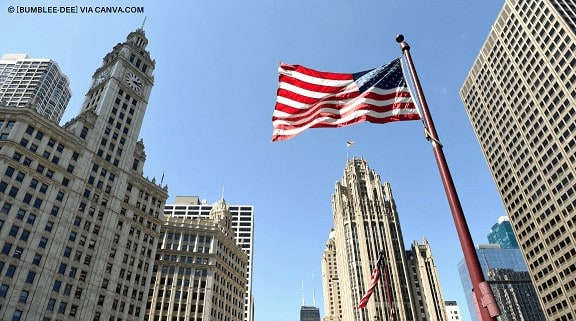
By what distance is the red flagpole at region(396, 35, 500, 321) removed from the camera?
10417 millimetres

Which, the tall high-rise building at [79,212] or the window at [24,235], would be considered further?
the window at [24,235]

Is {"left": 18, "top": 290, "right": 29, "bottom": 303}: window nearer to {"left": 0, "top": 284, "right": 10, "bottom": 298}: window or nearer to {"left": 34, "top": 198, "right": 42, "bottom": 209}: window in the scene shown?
{"left": 0, "top": 284, "right": 10, "bottom": 298}: window

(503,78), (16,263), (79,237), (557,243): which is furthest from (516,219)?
(16,263)

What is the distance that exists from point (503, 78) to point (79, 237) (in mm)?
145125

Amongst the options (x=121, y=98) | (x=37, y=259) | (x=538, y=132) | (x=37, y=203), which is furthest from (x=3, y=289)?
(x=538, y=132)

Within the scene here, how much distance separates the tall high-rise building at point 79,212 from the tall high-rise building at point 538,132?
11319 cm

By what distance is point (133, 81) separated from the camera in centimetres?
11044

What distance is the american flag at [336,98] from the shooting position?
1805cm

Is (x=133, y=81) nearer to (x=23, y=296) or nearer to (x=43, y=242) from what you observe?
(x=43, y=242)

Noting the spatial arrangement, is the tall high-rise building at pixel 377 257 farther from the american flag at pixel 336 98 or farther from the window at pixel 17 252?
the american flag at pixel 336 98

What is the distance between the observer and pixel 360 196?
6368 inches

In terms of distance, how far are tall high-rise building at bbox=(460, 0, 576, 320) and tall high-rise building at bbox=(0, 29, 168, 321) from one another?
113 m

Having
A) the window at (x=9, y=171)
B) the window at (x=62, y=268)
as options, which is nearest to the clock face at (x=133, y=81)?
the window at (x=9, y=171)

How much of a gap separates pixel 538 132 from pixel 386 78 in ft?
428
